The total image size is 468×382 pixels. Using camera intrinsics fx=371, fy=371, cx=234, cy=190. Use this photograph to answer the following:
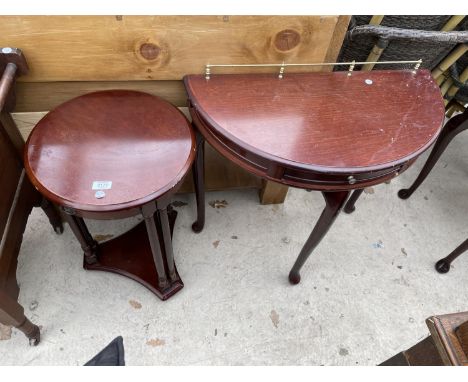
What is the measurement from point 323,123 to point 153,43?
0.58 metres

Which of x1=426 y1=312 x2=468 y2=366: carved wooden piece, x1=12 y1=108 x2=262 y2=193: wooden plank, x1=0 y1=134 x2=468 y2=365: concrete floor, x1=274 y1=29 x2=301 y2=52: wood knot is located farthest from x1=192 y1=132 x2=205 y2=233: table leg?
x1=426 y1=312 x2=468 y2=366: carved wooden piece

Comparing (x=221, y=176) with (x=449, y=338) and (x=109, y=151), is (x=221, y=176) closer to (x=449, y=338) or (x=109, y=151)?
(x=109, y=151)

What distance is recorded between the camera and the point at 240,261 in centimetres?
170

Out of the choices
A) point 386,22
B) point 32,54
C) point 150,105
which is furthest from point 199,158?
point 386,22

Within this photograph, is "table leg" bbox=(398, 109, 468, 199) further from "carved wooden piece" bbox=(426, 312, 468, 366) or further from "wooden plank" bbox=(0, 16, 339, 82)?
"carved wooden piece" bbox=(426, 312, 468, 366)

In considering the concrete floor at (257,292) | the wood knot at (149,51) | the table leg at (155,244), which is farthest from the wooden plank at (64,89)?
the concrete floor at (257,292)

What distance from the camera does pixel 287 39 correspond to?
120cm

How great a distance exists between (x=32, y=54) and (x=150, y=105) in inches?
15.1

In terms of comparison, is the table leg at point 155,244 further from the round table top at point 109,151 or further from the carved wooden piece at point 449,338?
the carved wooden piece at point 449,338

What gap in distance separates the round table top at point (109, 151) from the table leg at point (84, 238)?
0.28 metres

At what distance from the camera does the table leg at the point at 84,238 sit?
1331 mm

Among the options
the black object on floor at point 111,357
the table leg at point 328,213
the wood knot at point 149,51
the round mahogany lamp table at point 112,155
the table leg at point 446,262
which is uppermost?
the wood knot at point 149,51

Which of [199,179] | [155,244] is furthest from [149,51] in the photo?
[155,244]
